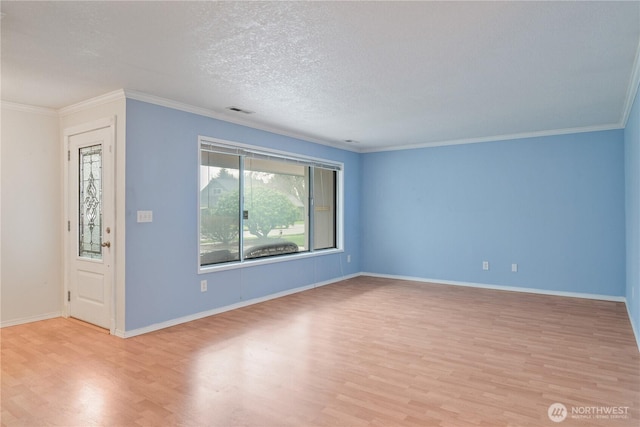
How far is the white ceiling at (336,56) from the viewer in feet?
7.54

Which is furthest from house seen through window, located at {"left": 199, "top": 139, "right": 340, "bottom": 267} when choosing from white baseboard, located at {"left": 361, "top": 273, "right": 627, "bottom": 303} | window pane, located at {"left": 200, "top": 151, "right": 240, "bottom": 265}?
white baseboard, located at {"left": 361, "top": 273, "right": 627, "bottom": 303}

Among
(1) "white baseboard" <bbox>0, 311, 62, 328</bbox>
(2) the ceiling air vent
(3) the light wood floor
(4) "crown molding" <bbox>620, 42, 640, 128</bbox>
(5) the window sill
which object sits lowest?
(3) the light wood floor

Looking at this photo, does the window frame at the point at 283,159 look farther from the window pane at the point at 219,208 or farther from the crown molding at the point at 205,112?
the crown molding at the point at 205,112

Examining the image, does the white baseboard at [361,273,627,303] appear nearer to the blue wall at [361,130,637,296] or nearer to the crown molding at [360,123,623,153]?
the blue wall at [361,130,637,296]

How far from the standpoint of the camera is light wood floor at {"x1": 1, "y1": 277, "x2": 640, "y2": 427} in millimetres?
2354

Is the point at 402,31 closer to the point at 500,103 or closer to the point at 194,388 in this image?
the point at 500,103

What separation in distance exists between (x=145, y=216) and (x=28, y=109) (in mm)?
1959

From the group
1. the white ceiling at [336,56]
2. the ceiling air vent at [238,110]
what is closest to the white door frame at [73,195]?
the white ceiling at [336,56]

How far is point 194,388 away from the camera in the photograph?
2.68 metres

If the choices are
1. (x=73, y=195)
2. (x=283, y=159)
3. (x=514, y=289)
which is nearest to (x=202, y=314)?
(x=73, y=195)

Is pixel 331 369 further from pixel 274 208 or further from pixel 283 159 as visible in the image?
pixel 283 159

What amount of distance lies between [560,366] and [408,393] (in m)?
1.39

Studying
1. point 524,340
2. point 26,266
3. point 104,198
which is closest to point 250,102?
point 104,198

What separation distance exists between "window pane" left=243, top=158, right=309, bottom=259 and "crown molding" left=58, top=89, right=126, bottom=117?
1766 millimetres
